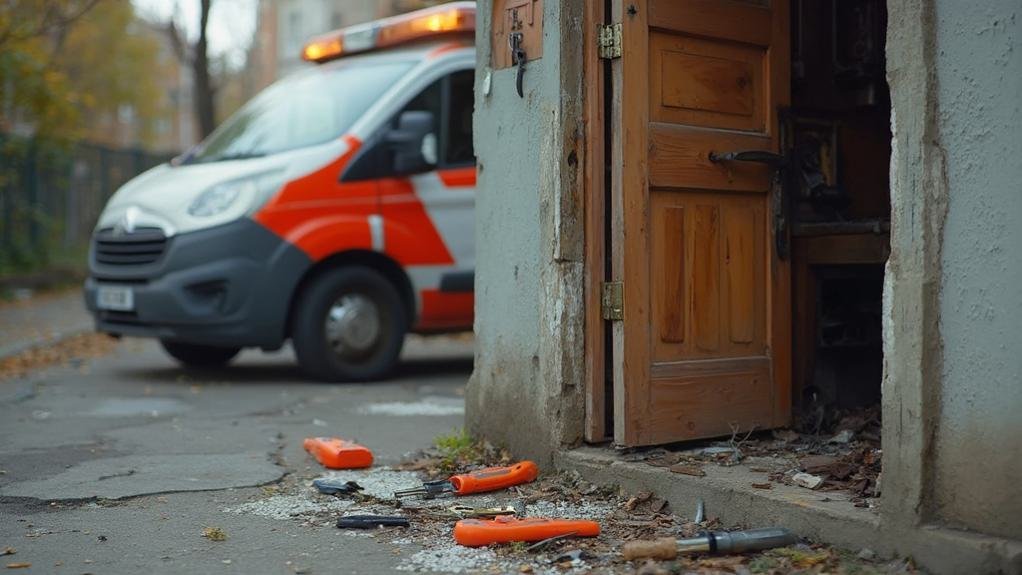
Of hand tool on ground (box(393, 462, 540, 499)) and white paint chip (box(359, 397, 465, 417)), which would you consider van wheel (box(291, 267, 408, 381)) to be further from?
hand tool on ground (box(393, 462, 540, 499))

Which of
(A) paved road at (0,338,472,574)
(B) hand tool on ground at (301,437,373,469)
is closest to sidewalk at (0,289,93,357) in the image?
(A) paved road at (0,338,472,574)

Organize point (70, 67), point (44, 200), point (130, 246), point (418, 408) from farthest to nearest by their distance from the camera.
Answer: point (70, 67)
point (44, 200)
point (130, 246)
point (418, 408)

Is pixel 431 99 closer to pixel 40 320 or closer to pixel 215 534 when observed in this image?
pixel 215 534

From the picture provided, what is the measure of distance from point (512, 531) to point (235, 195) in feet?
15.9

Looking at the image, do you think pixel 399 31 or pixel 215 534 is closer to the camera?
pixel 215 534

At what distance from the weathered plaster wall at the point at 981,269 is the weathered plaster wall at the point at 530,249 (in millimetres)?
1842

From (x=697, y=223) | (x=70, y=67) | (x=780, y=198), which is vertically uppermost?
(x=70, y=67)

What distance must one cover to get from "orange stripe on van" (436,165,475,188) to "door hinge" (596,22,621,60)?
3941mm

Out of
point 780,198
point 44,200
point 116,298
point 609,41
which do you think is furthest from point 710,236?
point 44,200

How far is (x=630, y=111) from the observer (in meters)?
5.12

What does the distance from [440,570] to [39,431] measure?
12.3 feet

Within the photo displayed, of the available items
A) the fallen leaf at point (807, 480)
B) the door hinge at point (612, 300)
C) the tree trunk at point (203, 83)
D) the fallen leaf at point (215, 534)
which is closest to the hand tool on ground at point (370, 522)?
the fallen leaf at point (215, 534)

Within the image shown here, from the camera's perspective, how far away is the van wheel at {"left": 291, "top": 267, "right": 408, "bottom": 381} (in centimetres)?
873

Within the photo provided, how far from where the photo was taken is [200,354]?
995 cm
